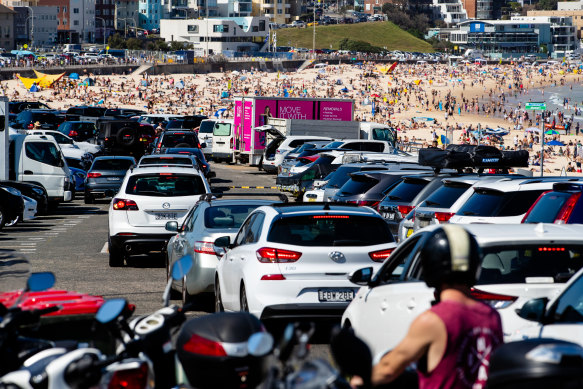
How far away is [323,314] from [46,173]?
19.6 meters

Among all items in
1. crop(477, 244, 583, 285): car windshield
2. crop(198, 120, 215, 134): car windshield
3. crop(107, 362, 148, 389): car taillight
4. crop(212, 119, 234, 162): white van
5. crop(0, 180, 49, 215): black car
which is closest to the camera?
crop(107, 362, 148, 389): car taillight

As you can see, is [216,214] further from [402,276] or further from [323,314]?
[402,276]

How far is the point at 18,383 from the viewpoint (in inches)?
165

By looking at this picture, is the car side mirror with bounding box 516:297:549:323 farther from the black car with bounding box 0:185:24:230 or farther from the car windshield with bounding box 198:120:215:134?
the car windshield with bounding box 198:120:215:134

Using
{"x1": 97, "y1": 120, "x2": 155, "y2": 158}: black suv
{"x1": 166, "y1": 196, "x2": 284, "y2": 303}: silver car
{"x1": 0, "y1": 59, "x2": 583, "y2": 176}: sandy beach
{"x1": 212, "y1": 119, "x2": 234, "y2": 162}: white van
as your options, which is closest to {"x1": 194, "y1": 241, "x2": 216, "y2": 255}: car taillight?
{"x1": 166, "y1": 196, "x2": 284, "y2": 303}: silver car

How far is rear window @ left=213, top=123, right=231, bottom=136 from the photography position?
47.9 meters

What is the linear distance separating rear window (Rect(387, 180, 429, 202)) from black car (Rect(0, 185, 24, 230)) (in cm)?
997

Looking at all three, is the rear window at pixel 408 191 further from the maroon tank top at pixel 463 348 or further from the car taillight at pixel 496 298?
the maroon tank top at pixel 463 348

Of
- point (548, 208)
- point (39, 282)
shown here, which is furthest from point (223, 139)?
point (39, 282)

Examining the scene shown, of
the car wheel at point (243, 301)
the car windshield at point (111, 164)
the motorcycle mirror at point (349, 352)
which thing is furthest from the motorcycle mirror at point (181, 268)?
the car windshield at point (111, 164)

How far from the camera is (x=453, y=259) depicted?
165 inches

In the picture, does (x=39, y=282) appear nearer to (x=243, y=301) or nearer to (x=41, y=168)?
(x=243, y=301)

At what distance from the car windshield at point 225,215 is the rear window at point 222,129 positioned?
3503 cm

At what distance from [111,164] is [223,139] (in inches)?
693
